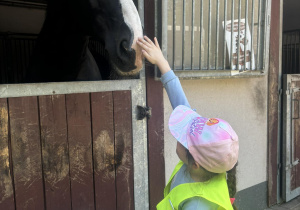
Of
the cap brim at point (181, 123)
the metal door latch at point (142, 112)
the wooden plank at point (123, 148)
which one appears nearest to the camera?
the cap brim at point (181, 123)

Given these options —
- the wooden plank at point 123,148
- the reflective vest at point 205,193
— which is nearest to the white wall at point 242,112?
the wooden plank at point 123,148

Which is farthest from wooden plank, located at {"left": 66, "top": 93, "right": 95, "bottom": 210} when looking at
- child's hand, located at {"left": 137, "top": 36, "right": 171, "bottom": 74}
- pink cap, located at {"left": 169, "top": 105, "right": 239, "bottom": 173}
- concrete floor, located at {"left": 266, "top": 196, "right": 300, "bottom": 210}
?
concrete floor, located at {"left": 266, "top": 196, "right": 300, "bottom": 210}

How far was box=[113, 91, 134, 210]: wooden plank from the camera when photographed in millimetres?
1924

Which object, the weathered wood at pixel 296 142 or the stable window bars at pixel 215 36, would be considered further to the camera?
the weathered wood at pixel 296 142

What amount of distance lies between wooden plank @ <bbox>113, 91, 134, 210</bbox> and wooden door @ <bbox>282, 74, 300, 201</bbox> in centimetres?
202

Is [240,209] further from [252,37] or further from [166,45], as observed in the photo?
[166,45]

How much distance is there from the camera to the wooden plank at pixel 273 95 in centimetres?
310

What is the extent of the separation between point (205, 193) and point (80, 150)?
2.92 feet

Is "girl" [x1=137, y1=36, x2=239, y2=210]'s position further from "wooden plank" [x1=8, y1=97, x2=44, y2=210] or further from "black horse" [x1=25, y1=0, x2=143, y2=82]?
"wooden plank" [x1=8, y1=97, x2=44, y2=210]

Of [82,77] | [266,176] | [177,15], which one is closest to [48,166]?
[82,77]

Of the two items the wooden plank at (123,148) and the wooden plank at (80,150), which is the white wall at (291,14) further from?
the wooden plank at (80,150)

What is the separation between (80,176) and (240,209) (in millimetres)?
1809

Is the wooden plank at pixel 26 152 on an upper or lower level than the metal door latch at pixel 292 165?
upper

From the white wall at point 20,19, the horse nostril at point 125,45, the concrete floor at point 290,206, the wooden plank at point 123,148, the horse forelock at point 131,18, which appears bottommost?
the concrete floor at point 290,206
